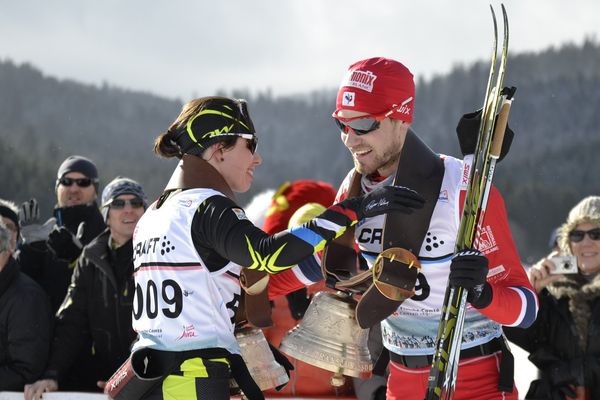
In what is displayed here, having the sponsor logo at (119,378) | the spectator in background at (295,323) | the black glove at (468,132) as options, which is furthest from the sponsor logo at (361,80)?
the sponsor logo at (119,378)

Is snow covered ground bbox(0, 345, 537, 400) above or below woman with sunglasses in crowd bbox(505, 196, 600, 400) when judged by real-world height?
below

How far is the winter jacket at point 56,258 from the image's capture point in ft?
18.2

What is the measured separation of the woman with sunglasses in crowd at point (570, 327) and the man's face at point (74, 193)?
309cm

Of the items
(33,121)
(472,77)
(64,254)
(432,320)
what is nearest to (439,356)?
(432,320)

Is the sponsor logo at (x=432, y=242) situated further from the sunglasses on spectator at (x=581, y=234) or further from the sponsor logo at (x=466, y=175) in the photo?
the sunglasses on spectator at (x=581, y=234)

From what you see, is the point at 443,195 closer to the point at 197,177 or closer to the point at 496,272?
the point at 496,272

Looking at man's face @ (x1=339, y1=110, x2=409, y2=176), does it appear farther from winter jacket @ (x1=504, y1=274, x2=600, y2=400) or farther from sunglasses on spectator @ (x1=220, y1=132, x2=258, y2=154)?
winter jacket @ (x1=504, y1=274, x2=600, y2=400)

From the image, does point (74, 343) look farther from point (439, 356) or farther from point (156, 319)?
point (439, 356)

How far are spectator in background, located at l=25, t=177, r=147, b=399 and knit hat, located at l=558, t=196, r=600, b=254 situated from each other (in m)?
2.49

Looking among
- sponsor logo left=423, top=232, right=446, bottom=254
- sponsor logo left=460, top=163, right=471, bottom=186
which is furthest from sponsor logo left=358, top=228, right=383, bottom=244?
sponsor logo left=460, top=163, right=471, bottom=186

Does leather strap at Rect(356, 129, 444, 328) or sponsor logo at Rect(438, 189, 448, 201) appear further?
sponsor logo at Rect(438, 189, 448, 201)

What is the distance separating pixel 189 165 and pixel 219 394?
82 centimetres

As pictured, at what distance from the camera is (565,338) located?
450 centimetres

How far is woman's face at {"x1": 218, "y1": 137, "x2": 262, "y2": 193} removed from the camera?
10.4 ft
